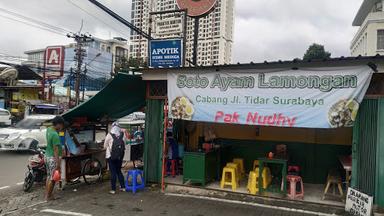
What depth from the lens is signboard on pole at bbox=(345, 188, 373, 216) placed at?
251 inches

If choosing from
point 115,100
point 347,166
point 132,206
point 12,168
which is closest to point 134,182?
point 132,206

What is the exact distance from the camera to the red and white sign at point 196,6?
11.0m

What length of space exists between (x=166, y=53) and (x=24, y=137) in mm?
8019

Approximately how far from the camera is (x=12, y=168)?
1176 centimetres

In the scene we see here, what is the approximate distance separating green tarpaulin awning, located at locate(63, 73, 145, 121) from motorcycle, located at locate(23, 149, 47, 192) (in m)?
1.26

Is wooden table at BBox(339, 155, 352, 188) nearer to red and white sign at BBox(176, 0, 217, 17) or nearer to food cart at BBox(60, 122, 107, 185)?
red and white sign at BBox(176, 0, 217, 17)

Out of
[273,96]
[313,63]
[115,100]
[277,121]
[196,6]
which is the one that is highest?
[196,6]

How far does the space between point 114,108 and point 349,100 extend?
247 inches

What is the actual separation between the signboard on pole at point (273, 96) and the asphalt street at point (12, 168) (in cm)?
514

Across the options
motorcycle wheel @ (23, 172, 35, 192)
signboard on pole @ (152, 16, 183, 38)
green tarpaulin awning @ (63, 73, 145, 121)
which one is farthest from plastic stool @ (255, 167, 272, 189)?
signboard on pole @ (152, 16, 183, 38)

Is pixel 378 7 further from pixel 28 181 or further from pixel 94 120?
pixel 28 181

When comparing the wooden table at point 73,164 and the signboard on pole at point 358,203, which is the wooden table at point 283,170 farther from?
the wooden table at point 73,164

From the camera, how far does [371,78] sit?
6820 mm

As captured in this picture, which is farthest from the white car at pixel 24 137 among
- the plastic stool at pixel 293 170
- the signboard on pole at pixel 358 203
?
the signboard on pole at pixel 358 203
